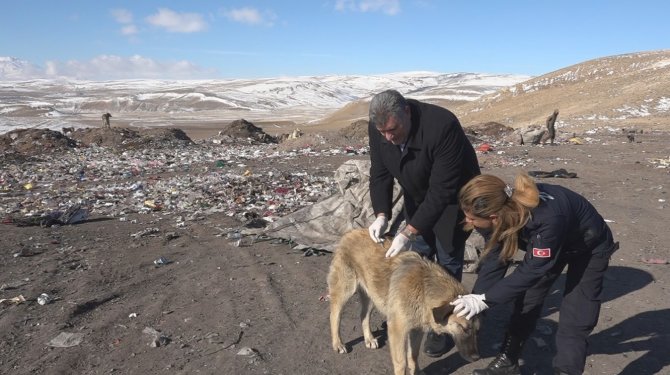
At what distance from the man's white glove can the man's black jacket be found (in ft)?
2.28

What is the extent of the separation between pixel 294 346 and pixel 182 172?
10745mm

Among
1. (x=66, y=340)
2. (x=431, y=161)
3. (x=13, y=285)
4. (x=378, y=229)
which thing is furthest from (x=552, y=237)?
(x=13, y=285)

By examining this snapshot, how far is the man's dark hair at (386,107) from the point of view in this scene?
3371 millimetres

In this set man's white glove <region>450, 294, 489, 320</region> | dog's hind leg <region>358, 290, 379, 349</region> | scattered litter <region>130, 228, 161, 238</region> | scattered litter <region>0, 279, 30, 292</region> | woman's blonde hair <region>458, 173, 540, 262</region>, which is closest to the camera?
woman's blonde hair <region>458, 173, 540, 262</region>

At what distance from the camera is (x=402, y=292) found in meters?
3.55

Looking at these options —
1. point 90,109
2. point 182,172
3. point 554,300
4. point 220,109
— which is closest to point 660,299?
point 554,300

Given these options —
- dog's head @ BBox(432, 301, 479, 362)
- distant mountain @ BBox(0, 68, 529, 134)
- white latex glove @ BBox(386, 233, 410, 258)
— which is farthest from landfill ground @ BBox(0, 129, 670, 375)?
distant mountain @ BBox(0, 68, 529, 134)

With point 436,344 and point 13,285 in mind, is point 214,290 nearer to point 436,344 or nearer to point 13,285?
point 13,285

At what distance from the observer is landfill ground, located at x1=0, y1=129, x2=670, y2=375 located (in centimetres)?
420

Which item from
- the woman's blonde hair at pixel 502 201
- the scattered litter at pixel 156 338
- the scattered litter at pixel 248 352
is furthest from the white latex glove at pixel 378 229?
the scattered litter at pixel 156 338

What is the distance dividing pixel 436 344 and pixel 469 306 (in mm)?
1137

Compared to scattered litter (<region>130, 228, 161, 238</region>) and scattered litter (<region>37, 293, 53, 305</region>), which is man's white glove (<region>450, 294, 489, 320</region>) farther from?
scattered litter (<region>130, 228, 161, 238</region>)

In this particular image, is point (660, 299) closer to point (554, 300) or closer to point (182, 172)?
point (554, 300)

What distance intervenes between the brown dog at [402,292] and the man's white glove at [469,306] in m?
0.06
